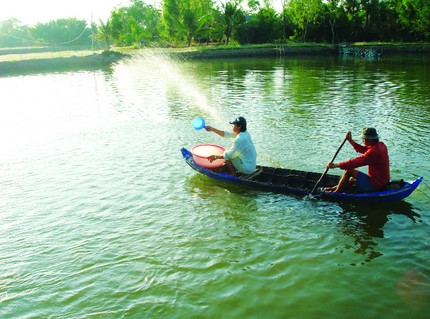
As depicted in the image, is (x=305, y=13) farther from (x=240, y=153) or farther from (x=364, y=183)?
(x=364, y=183)

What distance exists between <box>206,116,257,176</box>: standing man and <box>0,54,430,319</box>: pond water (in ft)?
2.12

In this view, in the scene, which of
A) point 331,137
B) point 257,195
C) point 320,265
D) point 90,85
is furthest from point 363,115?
point 90,85

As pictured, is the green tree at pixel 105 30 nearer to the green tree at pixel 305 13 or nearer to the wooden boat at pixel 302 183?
the green tree at pixel 305 13

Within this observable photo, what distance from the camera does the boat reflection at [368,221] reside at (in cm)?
741

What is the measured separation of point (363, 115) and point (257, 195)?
10.4 metres

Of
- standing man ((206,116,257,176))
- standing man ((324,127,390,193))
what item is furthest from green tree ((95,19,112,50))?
standing man ((324,127,390,193))

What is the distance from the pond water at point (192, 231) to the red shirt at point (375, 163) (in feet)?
2.30

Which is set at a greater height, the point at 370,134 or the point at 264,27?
the point at 264,27

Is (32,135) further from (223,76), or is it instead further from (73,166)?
(223,76)

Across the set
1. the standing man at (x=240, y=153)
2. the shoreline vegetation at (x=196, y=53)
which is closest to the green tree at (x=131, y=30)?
the shoreline vegetation at (x=196, y=53)

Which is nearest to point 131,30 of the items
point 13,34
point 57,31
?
point 57,31

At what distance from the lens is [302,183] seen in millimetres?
9867

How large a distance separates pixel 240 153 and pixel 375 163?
3.15 meters

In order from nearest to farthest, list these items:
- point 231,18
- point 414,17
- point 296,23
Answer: point 414,17 < point 231,18 < point 296,23
